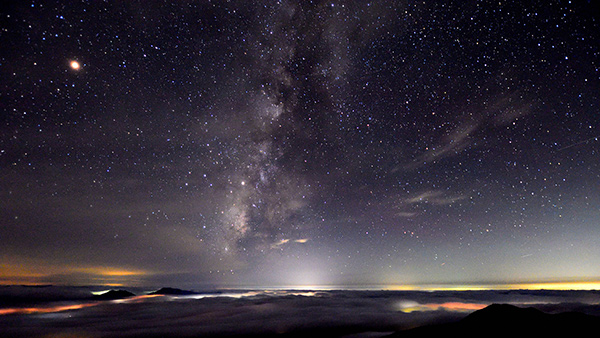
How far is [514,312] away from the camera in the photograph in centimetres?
7019

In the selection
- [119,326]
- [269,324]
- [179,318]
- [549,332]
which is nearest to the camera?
[549,332]

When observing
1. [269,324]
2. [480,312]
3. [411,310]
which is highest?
[480,312]

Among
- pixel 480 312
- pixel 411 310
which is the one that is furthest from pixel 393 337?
pixel 411 310

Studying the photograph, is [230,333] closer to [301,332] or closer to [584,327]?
[301,332]

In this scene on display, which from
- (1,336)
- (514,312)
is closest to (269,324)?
(514,312)

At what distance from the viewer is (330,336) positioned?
72750 mm

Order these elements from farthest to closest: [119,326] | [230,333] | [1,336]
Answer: [119,326] < [1,336] < [230,333]

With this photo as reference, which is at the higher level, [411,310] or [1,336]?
[1,336]

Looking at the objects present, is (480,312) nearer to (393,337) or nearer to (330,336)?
(393,337)

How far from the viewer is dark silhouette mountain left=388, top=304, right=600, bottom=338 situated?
60062 millimetres

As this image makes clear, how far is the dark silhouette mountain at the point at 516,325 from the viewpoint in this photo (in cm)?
6006

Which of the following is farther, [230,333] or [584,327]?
[230,333]

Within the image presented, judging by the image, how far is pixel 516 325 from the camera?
6456 centimetres

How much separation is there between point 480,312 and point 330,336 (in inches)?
1773
